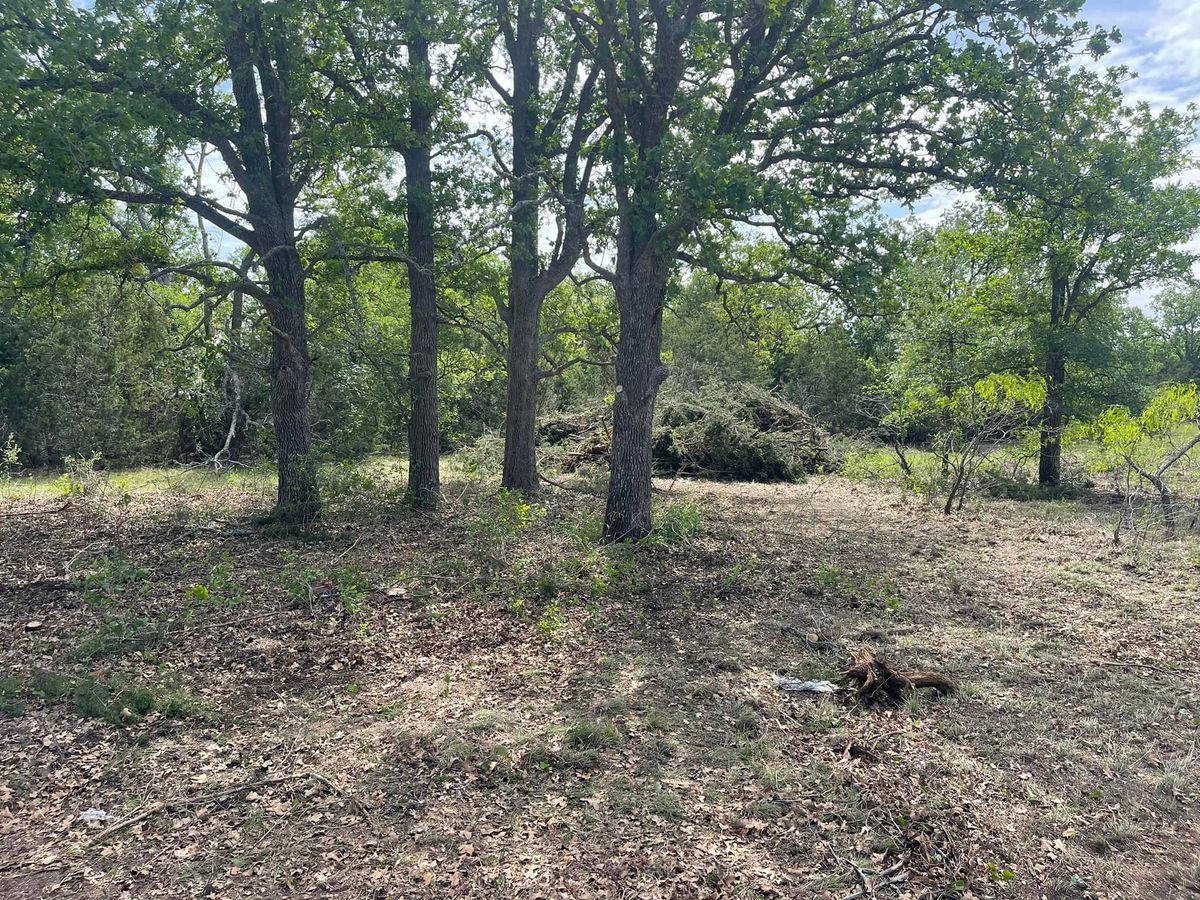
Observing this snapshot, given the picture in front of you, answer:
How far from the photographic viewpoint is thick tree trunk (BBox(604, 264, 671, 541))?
8.83 meters

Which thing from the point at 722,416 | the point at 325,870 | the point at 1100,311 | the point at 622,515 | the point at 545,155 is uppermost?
the point at 545,155

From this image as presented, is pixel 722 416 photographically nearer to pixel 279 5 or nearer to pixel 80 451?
pixel 279 5

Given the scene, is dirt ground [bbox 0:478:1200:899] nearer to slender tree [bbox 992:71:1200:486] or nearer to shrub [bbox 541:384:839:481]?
slender tree [bbox 992:71:1200:486]

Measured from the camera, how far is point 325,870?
11.1 feet

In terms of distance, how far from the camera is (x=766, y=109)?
8.73 metres

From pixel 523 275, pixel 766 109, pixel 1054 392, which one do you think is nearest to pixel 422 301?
pixel 523 275

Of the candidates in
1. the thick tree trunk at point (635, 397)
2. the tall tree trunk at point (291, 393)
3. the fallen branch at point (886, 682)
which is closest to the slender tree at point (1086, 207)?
the thick tree trunk at point (635, 397)

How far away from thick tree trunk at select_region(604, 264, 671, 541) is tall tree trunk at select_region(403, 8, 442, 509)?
3.67 metres

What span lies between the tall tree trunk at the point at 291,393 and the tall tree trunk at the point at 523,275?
3330 millimetres

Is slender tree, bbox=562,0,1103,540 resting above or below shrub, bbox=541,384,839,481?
above

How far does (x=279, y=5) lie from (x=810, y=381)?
2006cm

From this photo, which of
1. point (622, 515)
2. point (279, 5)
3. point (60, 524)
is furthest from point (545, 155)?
point (60, 524)

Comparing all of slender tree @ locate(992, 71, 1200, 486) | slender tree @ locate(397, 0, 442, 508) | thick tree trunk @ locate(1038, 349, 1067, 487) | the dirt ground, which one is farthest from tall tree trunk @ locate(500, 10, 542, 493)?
thick tree trunk @ locate(1038, 349, 1067, 487)

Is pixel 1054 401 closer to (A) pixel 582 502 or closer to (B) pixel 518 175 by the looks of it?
(A) pixel 582 502
